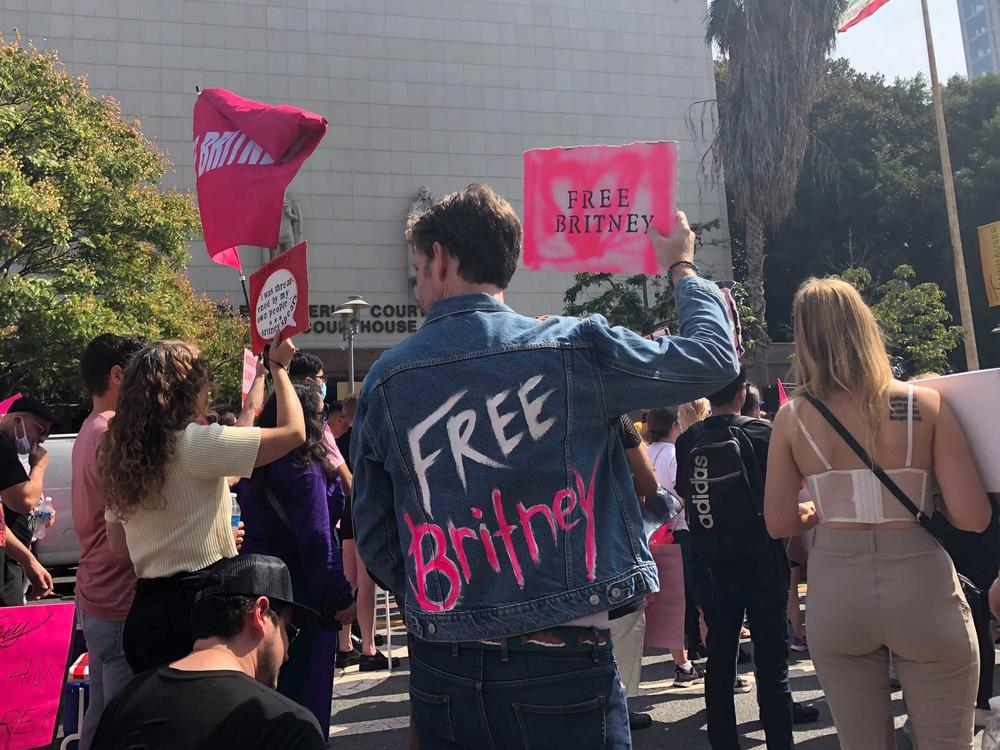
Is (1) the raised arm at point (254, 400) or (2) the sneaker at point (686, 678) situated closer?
(1) the raised arm at point (254, 400)

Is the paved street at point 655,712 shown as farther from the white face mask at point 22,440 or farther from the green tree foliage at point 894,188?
the green tree foliage at point 894,188

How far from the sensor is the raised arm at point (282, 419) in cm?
346

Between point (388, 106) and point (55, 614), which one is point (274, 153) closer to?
point (55, 614)

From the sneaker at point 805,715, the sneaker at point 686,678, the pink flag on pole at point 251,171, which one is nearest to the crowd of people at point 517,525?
the pink flag on pole at point 251,171

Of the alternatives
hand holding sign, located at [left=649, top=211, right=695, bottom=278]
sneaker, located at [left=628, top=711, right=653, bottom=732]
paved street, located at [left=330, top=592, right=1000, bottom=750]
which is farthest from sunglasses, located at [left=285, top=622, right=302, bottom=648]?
sneaker, located at [left=628, top=711, right=653, bottom=732]

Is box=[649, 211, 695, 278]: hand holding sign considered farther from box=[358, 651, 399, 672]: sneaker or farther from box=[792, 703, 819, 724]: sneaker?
box=[358, 651, 399, 672]: sneaker

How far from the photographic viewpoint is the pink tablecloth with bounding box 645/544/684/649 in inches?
199

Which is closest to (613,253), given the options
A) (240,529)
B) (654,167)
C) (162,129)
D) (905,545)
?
(654,167)

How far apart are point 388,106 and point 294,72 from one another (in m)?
3.50

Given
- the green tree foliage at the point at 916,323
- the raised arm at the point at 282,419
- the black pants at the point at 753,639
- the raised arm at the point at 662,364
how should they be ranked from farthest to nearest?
1. the green tree foliage at the point at 916,323
2. the black pants at the point at 753,639
3. the raised arm at the point at 282,419
4. the raised arm at the point at 662,364

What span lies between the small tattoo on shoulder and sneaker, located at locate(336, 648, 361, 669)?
5.15 metres

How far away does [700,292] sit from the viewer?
7.00ft

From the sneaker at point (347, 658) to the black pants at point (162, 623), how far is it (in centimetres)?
386

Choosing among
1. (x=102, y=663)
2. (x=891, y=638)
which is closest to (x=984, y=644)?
(x=891, y=638)
